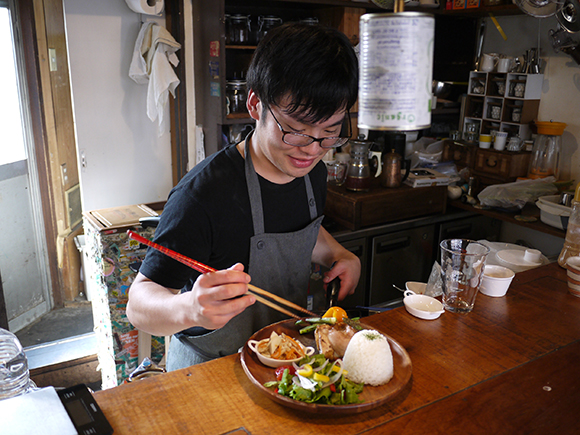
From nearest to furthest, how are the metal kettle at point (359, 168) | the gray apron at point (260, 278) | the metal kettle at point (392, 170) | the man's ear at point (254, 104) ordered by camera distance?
the man's ear at point (254, 104)
the gray apron at point (260, 278)
the metal kettle at point (359, 168)
the metal kettle at point (392, 170)

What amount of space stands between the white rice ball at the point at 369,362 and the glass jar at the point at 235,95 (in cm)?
→ 246

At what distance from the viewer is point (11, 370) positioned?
4.48ft

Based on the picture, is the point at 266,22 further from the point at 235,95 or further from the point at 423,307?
the point at 423,307

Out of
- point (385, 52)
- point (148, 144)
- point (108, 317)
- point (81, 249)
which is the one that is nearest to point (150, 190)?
point (148, 144)

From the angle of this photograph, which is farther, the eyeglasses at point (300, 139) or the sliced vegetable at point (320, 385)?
the eyeglasses at point (300, 139)

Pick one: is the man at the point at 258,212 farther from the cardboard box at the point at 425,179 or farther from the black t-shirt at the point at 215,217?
the cardboard box at the point at 425,179

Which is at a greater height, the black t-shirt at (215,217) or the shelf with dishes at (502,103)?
the shelf with dishes at (502,103)

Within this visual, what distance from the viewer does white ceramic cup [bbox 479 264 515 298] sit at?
5.45 feet

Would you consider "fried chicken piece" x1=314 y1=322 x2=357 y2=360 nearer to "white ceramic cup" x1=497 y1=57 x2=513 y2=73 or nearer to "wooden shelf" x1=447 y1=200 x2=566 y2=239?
"wooden shelf" x1=447 y1=200 x2=566 y2=239

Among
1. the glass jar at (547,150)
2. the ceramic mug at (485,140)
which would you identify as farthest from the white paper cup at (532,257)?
the ceramic mug at (485,140)

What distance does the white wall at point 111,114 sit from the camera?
3.22 metres

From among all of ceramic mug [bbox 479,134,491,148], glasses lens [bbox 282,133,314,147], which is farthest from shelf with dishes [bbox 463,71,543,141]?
glasses lens [bbox 282,133,314,147]

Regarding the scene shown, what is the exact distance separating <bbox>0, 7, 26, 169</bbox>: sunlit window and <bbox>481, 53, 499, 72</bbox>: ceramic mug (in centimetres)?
339

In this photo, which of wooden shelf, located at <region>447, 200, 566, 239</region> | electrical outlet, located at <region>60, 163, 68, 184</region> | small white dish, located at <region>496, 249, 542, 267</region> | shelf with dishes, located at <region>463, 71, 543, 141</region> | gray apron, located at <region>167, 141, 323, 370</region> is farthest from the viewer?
electrical outlet, located at <region>60, 163, 68, 184</region>
